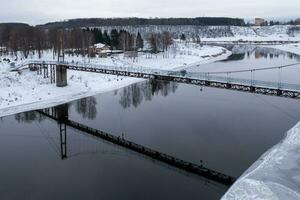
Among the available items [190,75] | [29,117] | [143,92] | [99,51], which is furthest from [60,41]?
[190,75]

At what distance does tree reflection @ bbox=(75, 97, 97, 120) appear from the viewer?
41.7m

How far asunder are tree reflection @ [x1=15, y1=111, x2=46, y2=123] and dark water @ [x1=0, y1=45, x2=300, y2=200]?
0.35ft

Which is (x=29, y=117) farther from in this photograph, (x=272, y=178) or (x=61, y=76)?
(x=272, y=178)

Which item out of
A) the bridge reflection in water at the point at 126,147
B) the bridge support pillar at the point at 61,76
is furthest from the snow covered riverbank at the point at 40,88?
the bridge reflection in water at the point at 126,147

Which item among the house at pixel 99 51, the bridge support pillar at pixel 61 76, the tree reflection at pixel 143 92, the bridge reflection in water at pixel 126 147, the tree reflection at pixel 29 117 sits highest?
the house at pixel 99 51

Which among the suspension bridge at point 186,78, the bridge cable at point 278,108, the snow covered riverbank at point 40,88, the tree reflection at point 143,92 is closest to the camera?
the suspension bridge at point 186,78

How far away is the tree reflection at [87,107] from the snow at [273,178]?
21.1 metres

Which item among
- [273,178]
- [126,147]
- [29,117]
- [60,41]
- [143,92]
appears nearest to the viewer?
[273,178]

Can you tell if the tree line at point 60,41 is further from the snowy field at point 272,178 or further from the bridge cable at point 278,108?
the snowy field at point 272,178

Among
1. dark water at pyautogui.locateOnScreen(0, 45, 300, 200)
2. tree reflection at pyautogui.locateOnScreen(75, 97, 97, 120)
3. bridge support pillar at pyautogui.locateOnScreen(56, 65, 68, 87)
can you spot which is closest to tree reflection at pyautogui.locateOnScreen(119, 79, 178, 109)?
dark water at pyautogui.locateOnScreen(0, 45, 300, 200)

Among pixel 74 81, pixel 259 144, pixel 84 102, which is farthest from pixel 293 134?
pixel 74 81

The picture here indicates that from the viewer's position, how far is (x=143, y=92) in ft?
178

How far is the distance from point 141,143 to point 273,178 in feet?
41.2

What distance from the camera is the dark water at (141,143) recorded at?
23.5 meters
